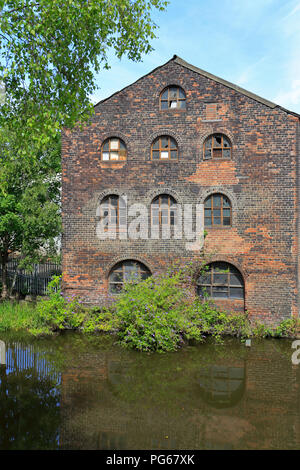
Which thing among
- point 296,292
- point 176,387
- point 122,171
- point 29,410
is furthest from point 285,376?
point 122,171

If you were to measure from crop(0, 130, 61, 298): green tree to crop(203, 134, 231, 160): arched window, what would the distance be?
5.75 metres

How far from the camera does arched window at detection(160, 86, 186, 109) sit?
11703 mm

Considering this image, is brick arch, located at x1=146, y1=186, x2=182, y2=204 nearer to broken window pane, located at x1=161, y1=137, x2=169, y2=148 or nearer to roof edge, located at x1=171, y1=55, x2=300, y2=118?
broken window pane, located at x1=161, y1=137, x2=169, y2=148

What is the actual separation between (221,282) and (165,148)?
488cm

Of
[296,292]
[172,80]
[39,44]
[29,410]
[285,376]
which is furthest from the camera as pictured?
[172,80]

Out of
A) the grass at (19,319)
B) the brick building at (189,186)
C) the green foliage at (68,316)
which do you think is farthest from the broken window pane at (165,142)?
the grass at (19,319)

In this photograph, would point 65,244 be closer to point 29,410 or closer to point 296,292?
point 29,410

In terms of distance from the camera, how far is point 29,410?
6.22m

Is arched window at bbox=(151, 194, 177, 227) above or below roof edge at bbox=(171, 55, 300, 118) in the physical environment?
below

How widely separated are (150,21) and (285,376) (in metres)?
8.74

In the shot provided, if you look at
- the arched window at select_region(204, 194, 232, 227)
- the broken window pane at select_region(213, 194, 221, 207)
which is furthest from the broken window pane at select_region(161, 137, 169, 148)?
the broken window pane at select_region(213, 194, 221, 207)

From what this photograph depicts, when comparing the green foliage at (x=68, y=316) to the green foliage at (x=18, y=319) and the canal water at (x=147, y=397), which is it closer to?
the green foliage at (x=18, y=319)

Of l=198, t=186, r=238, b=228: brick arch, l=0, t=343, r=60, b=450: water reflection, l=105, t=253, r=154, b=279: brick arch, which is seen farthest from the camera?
l=105, t=253, r=154, b=279: brick arch
